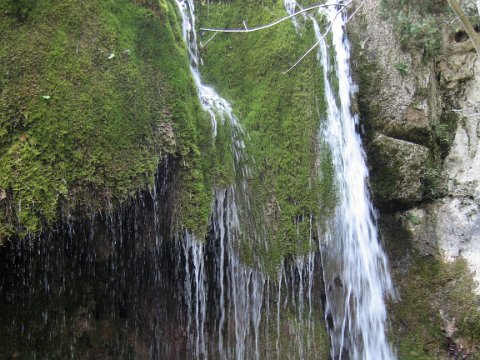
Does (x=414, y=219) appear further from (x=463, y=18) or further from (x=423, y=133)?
(x=463, y=18)

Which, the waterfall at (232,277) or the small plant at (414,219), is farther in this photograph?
the small plant at (414,219)

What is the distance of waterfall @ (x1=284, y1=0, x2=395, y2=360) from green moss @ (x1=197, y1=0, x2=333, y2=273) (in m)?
0.22

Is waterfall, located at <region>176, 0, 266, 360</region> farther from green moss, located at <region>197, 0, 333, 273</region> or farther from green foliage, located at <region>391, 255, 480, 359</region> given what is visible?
green foliage, located at <region>391, 255, 480, 359</region>

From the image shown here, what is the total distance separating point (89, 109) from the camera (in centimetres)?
389

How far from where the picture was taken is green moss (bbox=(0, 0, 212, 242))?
367cm

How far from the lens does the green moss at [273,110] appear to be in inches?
196

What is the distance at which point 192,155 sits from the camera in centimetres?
444

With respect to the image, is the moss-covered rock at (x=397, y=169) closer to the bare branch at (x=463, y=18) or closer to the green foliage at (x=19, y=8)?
the bare branch at (x=463, y=18)

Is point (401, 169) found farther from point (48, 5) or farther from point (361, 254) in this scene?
point (48, 5)

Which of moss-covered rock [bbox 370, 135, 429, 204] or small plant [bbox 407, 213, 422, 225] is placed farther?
small plant [bbox 407, 213, 422, 225]

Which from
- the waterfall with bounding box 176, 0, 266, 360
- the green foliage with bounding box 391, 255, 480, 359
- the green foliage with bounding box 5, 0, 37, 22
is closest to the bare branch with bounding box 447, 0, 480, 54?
the waterfall with bounding box 176, 0, 266, 360

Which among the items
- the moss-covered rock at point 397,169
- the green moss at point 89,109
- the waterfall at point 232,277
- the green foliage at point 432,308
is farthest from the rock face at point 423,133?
the green moss at point 89,109

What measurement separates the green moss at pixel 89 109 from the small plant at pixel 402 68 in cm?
257

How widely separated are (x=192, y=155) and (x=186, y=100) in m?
0.51
